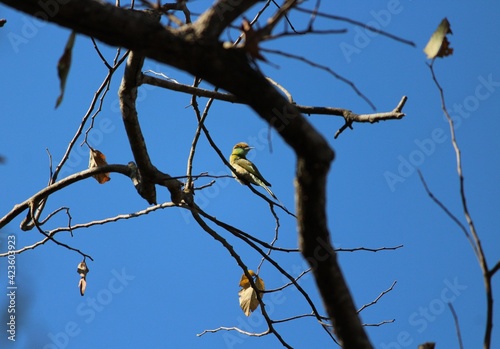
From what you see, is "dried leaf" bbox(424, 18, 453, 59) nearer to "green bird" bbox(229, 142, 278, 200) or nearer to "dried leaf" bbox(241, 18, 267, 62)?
"dried leaf" bbox(241, 18, 267, 62)

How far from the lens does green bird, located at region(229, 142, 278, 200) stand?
628 centimetres

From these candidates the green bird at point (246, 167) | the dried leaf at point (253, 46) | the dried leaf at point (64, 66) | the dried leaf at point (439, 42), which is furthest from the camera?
the green bird at point (246, 167)

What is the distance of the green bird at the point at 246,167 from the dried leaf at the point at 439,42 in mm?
3595

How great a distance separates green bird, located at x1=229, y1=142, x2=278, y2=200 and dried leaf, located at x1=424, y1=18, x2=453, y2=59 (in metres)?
3.60

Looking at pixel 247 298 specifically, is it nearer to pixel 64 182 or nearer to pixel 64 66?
pixel 64 182

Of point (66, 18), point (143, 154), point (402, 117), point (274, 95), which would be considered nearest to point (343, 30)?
point (274, 95)

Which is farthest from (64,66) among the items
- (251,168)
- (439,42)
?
(251,168)

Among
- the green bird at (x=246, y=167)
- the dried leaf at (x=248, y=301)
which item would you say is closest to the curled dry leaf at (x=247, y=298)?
the dried leaf at (x=248, y=301)

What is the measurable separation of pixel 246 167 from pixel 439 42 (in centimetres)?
465

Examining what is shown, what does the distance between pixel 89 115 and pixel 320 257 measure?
2.30 metres

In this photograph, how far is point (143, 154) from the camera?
280 centimetres

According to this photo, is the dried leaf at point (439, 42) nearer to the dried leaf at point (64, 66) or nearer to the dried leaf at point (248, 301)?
the dried leaf at point (64, 66)

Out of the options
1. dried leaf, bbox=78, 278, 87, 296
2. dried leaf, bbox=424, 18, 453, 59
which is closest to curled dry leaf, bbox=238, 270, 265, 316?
dried leaf, bbox=78, 278, 87, 296

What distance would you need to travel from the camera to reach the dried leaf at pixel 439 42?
201 cm
